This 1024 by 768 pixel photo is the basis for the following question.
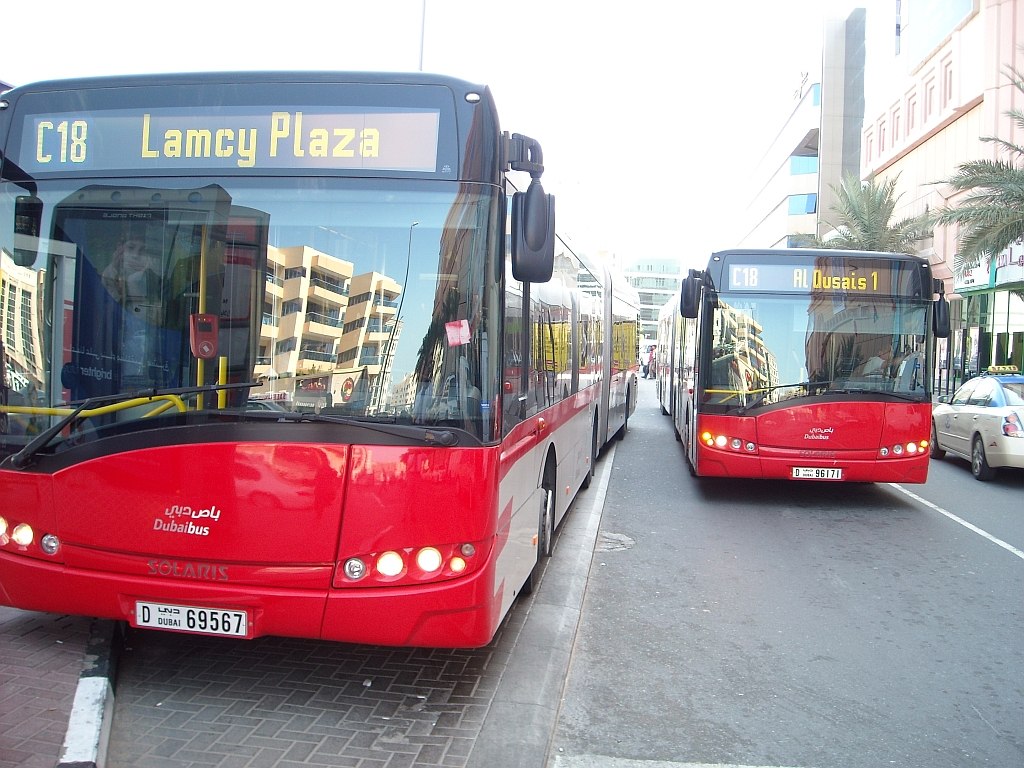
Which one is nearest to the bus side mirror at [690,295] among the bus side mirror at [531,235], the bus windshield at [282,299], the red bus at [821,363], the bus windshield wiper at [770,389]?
the red bus at [821,363]

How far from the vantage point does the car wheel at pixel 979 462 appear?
13641 millimetres

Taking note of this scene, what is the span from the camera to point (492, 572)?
15.1 ft

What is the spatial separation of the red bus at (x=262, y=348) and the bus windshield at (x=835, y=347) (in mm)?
6557

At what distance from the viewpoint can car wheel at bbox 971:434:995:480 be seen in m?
13.6

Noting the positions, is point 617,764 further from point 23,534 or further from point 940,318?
point 940,318

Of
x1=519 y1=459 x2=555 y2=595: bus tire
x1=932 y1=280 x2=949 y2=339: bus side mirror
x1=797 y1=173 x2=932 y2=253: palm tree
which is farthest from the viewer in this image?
x1=797 y1=173 x2=932 y2=253: palm tree

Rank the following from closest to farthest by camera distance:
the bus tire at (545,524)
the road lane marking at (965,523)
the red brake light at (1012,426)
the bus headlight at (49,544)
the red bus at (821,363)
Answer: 1. the bus headlight at (49,544)
2. the bus tire at (545,524)
3. the road lane marking at (965,523)
4. the red bus at (821,363)
5. the red brake light at (1012,426)

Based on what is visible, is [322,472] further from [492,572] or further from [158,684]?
[158,684]

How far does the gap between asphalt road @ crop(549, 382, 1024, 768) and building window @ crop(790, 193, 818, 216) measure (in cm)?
5679

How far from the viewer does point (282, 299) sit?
4422 millimetres

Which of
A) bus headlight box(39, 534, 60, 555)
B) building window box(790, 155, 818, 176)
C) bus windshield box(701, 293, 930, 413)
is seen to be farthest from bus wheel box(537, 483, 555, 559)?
building window box(790, 155, 818, 176)

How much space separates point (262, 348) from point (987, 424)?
487 inches

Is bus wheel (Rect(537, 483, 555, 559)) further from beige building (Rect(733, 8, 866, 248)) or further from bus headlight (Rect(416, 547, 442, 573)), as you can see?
beige building (Rect(733, 8, 866, 248))

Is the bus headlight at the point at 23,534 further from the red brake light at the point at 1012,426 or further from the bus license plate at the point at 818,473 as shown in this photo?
the red brake light at the point at 1012,426
